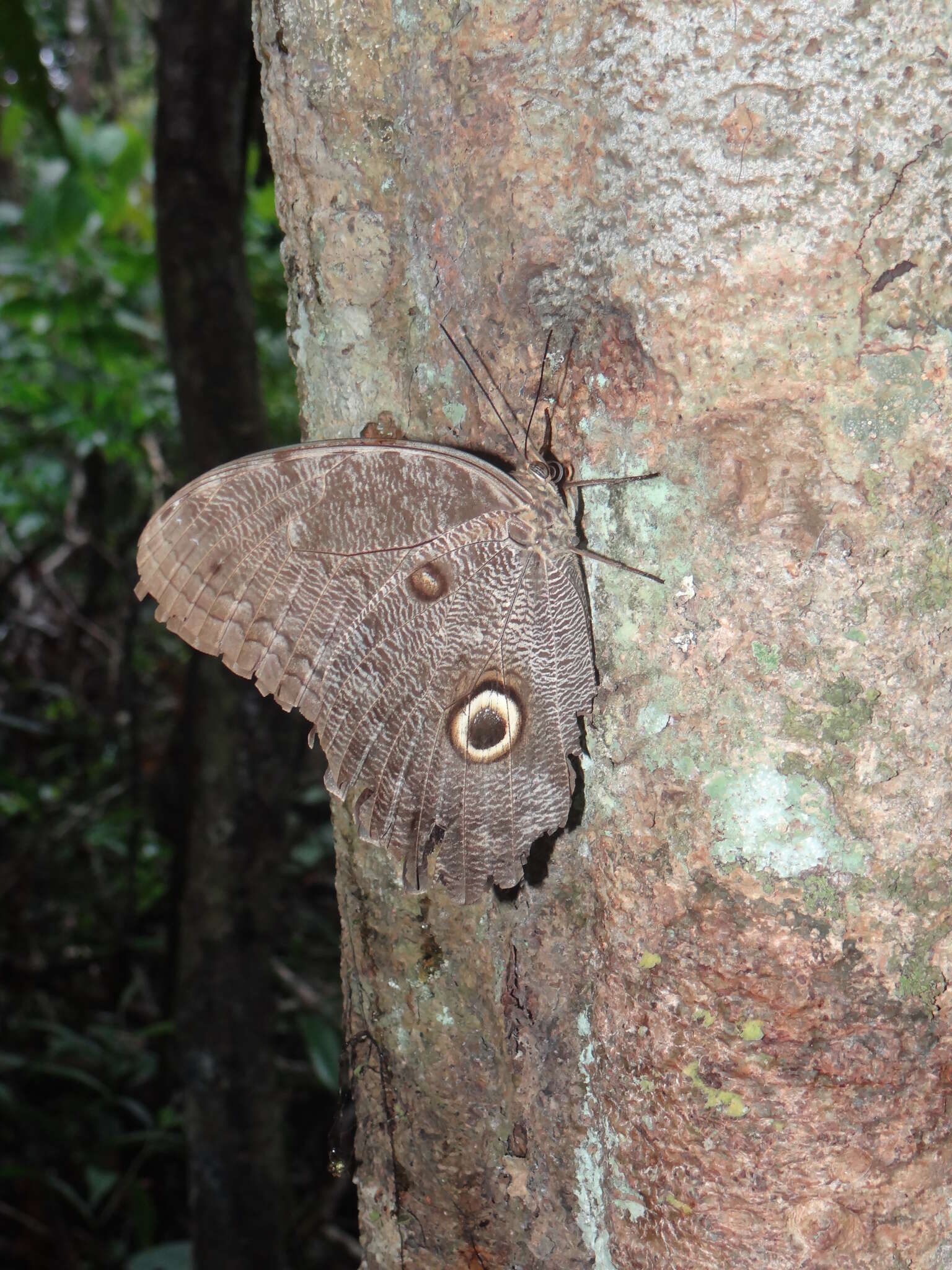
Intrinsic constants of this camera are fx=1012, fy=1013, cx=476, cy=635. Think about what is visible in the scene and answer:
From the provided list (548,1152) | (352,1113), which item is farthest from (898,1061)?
(352,1113)

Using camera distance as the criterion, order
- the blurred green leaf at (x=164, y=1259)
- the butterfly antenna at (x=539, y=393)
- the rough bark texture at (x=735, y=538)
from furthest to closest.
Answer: the blurred green leaf at (x=164, y=1259), the butterfly antenna at (x=539, y=393), the rough bark texture at (x=735, y=538)

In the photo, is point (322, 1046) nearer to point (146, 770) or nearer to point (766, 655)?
point (146, 770)

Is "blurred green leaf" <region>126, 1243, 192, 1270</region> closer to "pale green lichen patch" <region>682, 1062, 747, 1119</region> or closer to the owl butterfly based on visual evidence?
the owl butterfly

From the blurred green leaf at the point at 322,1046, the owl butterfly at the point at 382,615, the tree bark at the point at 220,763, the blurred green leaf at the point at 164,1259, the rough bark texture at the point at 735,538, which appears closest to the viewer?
the rough bark texture at the point at 735,538

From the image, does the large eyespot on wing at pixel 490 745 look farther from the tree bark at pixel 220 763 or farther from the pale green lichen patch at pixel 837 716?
the tree bark at pixel 220 763

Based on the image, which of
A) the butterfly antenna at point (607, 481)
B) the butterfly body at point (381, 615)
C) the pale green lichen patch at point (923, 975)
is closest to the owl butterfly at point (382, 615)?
the butterfly body at point (381, 615)

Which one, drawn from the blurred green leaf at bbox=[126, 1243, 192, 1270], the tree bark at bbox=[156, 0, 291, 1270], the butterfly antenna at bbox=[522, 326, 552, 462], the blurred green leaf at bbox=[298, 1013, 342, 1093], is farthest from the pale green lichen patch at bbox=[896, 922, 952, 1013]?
the blurred green leaf at bbox=[126, 1243, 192, 1270]

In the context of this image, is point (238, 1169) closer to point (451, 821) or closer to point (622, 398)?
point (451, 821)

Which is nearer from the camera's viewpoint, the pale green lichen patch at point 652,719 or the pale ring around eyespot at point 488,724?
the pale green lichen patch at point 652,719
